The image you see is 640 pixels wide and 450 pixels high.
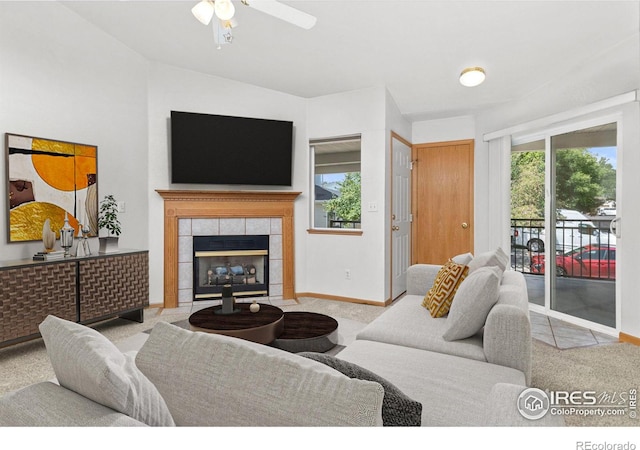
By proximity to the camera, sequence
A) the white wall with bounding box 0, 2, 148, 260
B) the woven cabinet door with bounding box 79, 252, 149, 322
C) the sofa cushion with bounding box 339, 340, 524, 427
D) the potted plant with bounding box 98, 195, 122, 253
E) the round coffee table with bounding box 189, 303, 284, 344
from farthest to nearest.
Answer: the potted plant with bounding box 98, 195, 122, 253, the woven cabinet door with bounding box 79, 252, 149, 322, the white wall with bounding box 0, 2, 148, 260, the round coffee table with bounding box 189, 303, 284, 344, the sofa cushion with bounding box 339, 340, 524, 427

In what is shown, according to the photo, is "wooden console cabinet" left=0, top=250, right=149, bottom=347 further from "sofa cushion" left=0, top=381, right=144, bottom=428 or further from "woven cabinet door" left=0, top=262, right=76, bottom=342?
"sofa cushion" left=0, top=381, right=144, bottom=428

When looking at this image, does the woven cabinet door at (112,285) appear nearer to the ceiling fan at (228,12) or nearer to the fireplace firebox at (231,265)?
the fireplace firebox at (231,265)

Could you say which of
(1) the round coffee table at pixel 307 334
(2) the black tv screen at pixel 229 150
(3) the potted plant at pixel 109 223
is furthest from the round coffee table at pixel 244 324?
(2) the black tv screen at pixel 229 150

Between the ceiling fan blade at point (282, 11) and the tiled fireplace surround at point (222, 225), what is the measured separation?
243 centimetres

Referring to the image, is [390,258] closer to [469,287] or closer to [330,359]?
[469,287]

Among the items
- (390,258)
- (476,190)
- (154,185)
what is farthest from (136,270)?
(476,190)

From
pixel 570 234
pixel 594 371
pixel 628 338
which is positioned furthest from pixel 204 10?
pixel 628 338

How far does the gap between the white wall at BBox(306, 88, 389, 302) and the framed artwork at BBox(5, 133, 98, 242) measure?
2.30 metres

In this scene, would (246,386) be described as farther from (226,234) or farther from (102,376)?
(226,234)

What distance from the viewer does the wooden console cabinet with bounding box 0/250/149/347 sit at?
254cm

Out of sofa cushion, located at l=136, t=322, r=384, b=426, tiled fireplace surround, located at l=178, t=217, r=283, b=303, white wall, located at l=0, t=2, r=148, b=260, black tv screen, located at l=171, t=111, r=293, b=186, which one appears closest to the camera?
sofa cushion, located at l=136, t=322, r=384, b=426

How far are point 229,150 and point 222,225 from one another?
0.86m

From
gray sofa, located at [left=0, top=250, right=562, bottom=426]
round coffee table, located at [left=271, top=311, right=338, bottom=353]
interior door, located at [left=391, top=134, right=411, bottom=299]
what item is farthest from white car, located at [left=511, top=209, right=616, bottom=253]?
gray sofa, located at [left=0, top=250, right=562, bottom=426]
